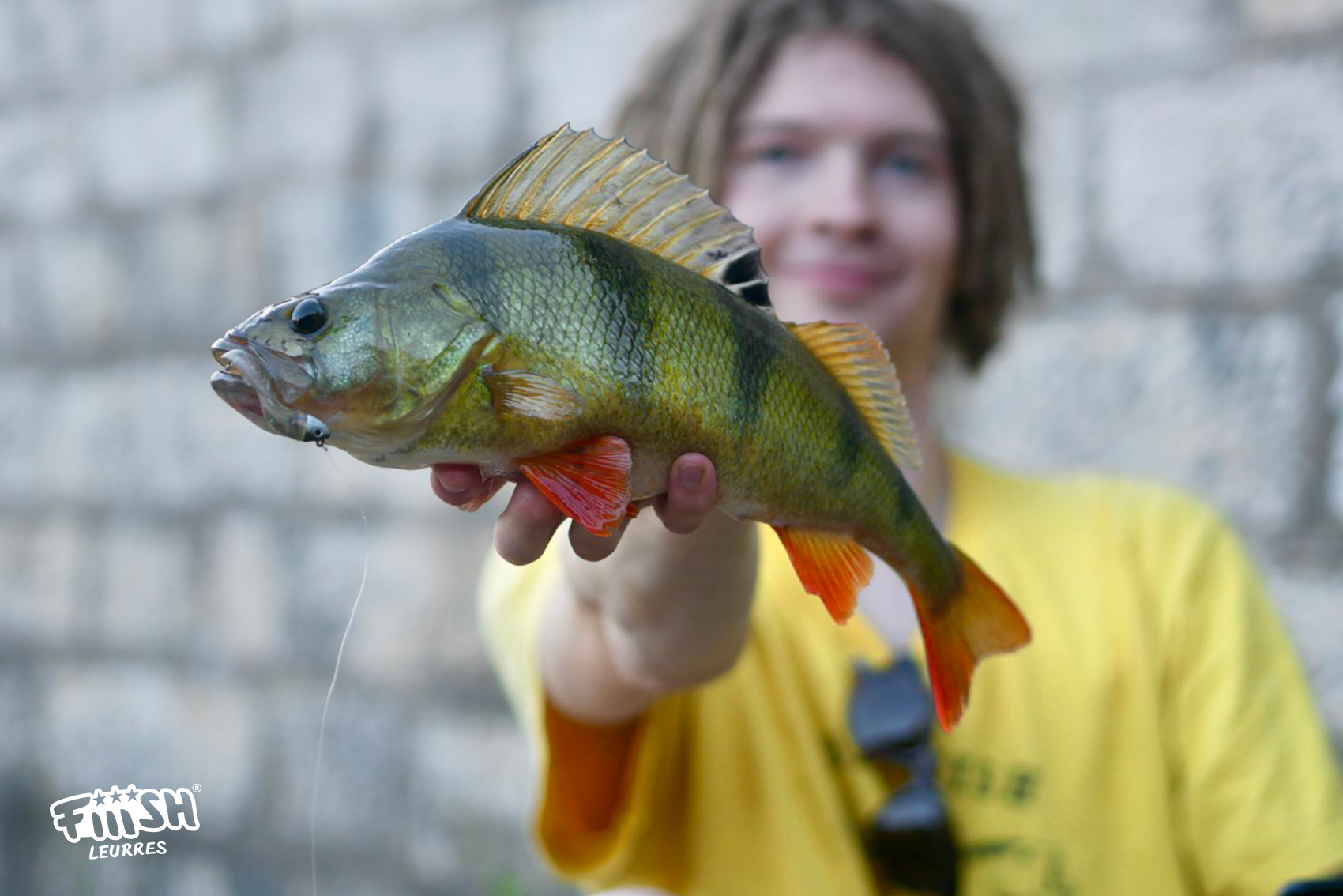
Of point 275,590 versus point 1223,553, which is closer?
point 1223,553

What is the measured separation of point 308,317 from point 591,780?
63cm

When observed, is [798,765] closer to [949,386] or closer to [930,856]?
[930,856]

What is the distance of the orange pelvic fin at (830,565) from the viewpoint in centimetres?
66

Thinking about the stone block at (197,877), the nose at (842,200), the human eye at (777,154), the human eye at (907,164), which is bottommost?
the stone block at (197,877)

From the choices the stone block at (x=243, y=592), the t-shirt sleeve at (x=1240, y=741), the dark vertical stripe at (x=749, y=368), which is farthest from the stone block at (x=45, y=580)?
the dark vertical stripe at (x=749, y=368)

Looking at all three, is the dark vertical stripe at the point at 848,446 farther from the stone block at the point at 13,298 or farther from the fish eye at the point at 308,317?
the stone block at the point at 13,298

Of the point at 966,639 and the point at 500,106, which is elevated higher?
the point at 500,106

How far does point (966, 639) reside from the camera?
0.73m

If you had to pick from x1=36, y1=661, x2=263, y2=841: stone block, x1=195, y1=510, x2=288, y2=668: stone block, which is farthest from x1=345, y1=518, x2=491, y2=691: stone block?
x1=36, y1=661, x2=263, y2=841: stone block

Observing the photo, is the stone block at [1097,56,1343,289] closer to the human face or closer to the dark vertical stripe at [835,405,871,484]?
the human face

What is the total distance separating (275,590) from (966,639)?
181cm

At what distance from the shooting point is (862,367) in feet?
2.17

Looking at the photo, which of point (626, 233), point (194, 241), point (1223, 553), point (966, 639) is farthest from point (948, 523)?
point (194, 241)

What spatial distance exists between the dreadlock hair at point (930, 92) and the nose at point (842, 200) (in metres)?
0.12
